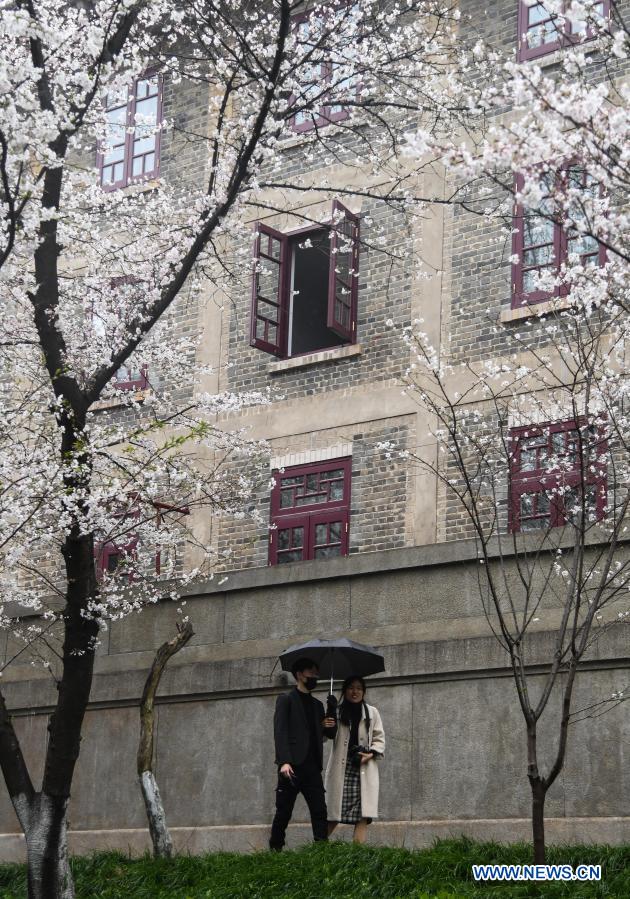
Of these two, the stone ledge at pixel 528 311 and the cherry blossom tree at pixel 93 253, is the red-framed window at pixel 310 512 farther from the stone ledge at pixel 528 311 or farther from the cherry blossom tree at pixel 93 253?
the stone ledge at pixel 528 311

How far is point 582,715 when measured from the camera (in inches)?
548

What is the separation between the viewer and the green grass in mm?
10758

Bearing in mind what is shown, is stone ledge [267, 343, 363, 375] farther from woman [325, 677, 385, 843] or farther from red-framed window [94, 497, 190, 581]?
woman [325, 677, 385, 843]

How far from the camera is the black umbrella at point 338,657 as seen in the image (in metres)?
13.9

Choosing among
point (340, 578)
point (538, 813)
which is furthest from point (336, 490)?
point (538, 813)

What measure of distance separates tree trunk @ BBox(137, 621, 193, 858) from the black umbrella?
2455 millimetres

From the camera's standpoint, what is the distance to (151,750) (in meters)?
16.0

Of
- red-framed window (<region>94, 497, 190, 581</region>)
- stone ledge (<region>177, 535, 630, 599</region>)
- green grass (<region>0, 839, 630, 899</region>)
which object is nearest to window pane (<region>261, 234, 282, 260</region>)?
red-framed window (<region>94, 497, 190, 581</region>)

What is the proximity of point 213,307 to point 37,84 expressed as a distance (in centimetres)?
901

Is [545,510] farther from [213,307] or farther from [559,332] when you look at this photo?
[213,307]

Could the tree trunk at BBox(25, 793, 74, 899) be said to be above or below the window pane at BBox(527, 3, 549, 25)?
below

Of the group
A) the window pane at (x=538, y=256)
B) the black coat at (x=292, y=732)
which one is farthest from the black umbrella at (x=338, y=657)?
the window pane at (x=538, y=256)

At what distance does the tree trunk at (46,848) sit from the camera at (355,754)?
261 cm

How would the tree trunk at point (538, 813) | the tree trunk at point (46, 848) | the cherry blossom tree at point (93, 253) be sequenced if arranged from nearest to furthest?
1. the tree trunk at point (538, 813)
2. the cherry blossom tree at point (93, 253)
3. the tree trunk at point (46, 848)
